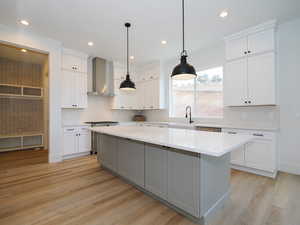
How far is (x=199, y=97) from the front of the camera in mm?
4383

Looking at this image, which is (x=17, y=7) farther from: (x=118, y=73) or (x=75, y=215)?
(x=75, y=215)

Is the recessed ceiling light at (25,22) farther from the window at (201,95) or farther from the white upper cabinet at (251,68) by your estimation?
the white upper cabinet at (251,68)

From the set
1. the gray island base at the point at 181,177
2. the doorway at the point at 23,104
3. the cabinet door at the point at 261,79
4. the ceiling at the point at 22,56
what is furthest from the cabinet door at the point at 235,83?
the doorway at the point at 23,104

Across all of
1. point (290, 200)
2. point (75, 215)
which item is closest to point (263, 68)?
point (290, 200)

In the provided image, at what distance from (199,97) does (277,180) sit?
8.40 ft

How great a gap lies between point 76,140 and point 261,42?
192 inches

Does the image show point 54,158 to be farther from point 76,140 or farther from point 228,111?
point 228,111

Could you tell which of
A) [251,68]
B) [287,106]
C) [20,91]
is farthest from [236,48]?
[20,91]

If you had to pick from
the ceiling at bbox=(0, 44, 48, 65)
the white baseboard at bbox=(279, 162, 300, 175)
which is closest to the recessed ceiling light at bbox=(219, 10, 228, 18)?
the white baseboard at bbox=(279, 162, 300, 175)

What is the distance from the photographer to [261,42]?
292 cm

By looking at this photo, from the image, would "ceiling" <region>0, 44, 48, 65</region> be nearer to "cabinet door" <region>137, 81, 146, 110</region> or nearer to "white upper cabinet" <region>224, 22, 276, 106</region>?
"cabinet door" <region>137, 81, 146, 110</region>

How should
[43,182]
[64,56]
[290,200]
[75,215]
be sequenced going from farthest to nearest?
[64,56], [43,182], [290,200], [75,215]

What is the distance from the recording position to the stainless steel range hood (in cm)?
467

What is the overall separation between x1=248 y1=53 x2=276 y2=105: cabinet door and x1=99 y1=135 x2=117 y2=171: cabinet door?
2948 millimetres
